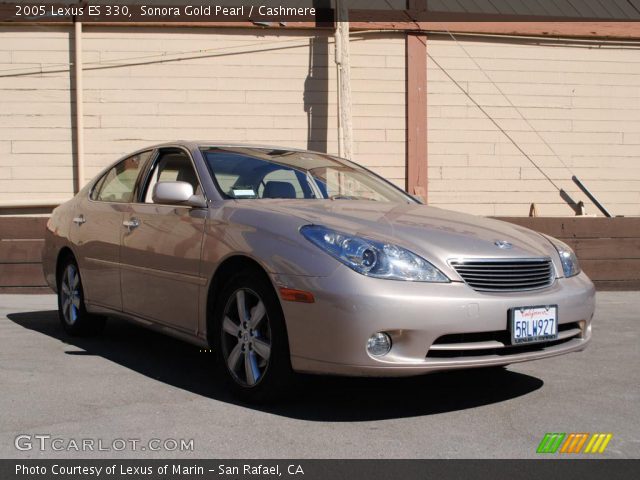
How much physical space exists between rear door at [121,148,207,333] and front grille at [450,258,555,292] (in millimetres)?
1518

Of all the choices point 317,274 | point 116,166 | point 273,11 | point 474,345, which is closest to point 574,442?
point 474,345

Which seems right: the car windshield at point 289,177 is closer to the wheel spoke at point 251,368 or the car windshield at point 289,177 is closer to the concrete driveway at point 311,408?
the wheel spoke at point 251,368

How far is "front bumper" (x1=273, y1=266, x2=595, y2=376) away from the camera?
13.0ft

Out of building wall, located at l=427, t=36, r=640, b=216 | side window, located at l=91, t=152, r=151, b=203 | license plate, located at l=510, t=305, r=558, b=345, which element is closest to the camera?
license plate, located at l=510, t=305, r=558, b=345

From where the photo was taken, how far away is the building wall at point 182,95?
11.1 meters

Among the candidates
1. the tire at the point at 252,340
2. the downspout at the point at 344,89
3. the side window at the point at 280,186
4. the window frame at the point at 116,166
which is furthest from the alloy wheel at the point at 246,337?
the downspout at the point at 344,89

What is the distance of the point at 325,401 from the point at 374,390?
0.42 m

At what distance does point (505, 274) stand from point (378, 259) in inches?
28.4

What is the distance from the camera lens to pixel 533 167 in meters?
11.8

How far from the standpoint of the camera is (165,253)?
5.20 m

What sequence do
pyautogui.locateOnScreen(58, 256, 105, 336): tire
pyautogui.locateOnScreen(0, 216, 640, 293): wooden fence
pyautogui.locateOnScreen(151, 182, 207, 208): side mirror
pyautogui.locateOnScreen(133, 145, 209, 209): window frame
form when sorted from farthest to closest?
pyautogui.locateOnScreen(0, 216, 640, 293): wooden fence < pyautogui.locateOnScreen(58, 256, 105, 336): tire < pyautogui.locateOnScreen(133, 145, 209, 209): window frame < pyautogui.locateOnScreen(151, 182, 207, 208): side mirror

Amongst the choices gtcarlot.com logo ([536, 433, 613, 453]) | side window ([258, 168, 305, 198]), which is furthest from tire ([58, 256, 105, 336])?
gtcarlot.com logo ([536, 433, 613, 453])

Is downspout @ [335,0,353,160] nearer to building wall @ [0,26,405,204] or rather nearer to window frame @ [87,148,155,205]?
building wall @ [0,26,405,204]
